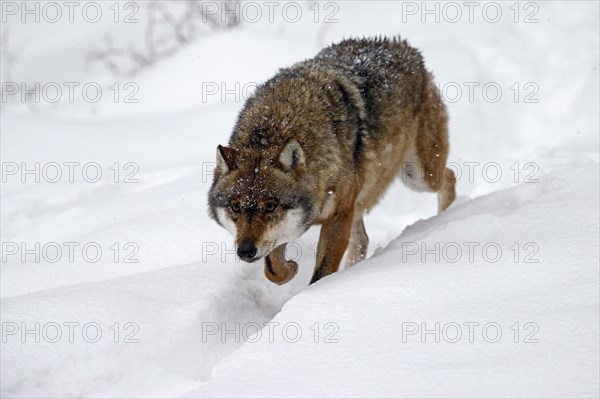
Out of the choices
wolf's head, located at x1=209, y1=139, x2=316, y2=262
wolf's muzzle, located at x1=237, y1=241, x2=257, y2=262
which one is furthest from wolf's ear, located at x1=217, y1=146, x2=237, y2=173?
wolf's muzzle, located at x1=237, y1=241, x2=257, y2=262

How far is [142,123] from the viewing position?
31.5 feet

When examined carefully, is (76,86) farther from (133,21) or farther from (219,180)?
(219,180)

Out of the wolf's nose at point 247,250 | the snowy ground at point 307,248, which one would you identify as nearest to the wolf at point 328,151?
the wolf's nose at point 247,250

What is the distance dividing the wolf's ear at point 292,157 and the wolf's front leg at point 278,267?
2.35ft

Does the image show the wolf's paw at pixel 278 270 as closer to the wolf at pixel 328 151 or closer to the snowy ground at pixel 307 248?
the wolf at pixel 328 151

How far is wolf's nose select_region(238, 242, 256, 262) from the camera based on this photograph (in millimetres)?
3980

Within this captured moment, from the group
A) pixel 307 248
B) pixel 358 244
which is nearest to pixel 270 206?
pixel 307 248

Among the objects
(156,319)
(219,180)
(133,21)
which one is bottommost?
(156,319)

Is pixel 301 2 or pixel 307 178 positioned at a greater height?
pixel 301 2

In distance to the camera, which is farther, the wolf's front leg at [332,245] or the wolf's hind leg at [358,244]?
the wolf's hind leg at [358,244]

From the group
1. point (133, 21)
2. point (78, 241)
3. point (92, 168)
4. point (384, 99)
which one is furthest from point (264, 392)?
point (133, 21)

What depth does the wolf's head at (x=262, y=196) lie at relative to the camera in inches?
162

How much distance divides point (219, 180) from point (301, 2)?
9.24 m

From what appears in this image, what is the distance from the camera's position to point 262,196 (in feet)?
13.5
